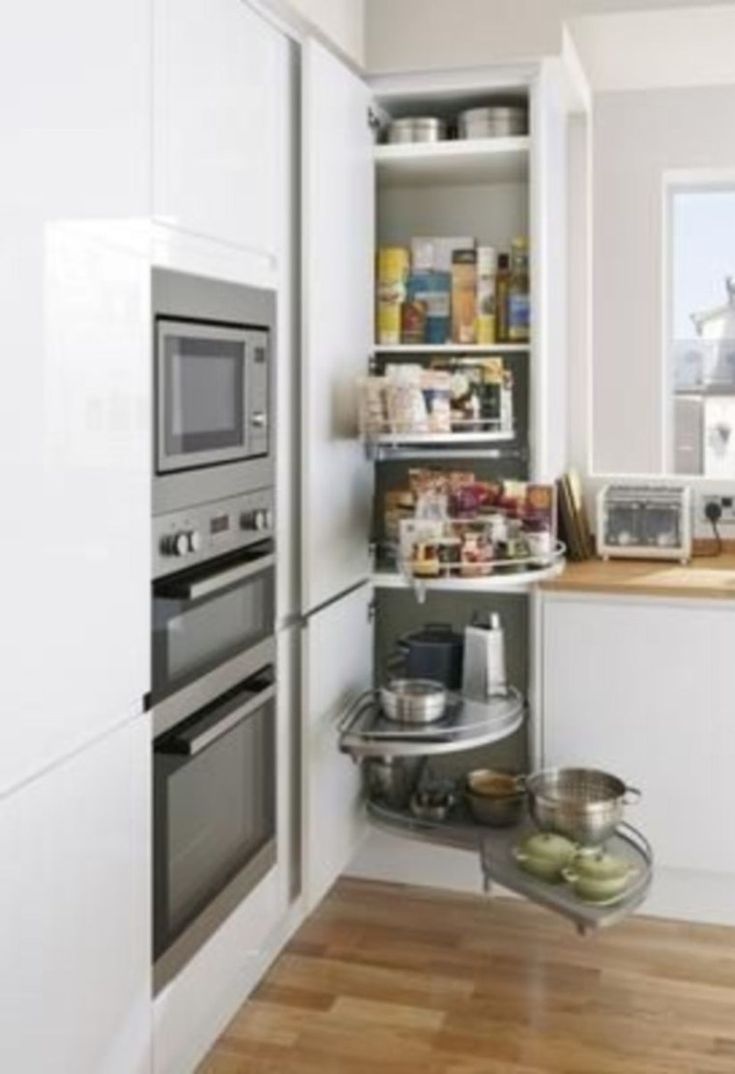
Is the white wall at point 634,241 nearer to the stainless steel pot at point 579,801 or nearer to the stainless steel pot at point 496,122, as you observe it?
the stainless steel pot at point 496,122

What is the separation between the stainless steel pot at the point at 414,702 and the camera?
2709 millimetres

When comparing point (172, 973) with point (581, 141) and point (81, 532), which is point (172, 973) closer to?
point (81, 532)

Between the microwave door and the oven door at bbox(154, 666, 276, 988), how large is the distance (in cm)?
45

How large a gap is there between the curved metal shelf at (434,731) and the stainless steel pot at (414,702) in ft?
0.06

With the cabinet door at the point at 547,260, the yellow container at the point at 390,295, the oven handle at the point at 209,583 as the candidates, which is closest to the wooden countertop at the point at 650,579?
the cabinet door at the point at 547,260

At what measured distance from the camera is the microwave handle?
1.99 meters

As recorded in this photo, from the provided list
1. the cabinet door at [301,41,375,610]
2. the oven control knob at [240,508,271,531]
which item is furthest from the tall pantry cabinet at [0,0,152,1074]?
the cabinet door at [301,41,375,610]

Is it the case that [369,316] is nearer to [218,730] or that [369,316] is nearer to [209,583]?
[209,583]

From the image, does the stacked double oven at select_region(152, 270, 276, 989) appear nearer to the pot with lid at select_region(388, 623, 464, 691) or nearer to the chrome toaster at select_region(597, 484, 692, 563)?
the pot with lid at select_region(388, 623, 464, 691)

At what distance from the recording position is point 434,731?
2648mm

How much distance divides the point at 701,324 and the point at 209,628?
207 centimetres

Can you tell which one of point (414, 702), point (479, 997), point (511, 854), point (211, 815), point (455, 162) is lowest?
point (479, 997)

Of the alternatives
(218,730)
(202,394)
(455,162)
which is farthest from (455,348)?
(218,730)

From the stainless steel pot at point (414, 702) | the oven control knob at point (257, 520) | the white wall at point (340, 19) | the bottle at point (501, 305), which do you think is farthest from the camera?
the bottle at point (501, 305)
